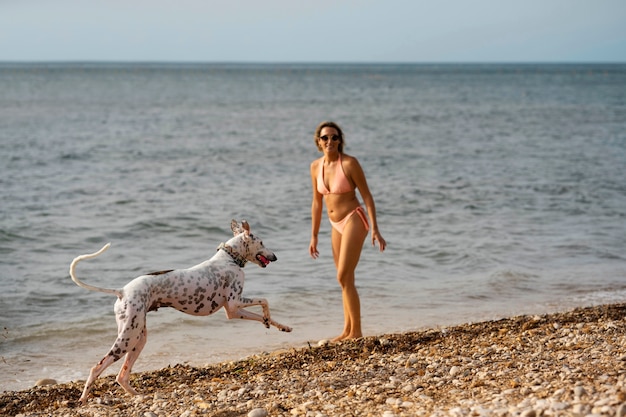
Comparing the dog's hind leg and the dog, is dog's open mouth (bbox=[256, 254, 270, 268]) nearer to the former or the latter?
the dog

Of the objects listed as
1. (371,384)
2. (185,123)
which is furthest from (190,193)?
(185,123)

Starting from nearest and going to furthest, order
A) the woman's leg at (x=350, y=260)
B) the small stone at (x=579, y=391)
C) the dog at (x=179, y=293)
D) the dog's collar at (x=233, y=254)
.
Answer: the small stone at (x=579, y=391) < the dog at (x=179, y=293) < the dog's collar at (x=233, y=254) < the woman's leg at (x=350, y=260)

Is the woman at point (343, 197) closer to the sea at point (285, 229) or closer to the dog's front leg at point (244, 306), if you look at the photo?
the sea at point (285, 229)

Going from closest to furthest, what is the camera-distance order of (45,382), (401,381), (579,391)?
(579,391) < (401,381) < (45,382)

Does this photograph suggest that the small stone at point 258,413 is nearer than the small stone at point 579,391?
No

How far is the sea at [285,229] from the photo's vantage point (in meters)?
9.62

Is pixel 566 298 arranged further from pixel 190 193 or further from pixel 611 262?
pixel 190 193

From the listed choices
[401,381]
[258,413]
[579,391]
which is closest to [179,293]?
[258,413]

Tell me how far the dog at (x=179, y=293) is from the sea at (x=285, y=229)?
2.27 metres

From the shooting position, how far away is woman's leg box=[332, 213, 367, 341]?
7.95m

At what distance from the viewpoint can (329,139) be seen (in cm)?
782

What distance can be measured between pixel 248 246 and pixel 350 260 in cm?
183

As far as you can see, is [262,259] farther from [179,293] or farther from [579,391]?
[579,391]

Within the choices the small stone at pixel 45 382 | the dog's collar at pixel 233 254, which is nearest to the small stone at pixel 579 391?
the dog's collar at pixel 233 254
